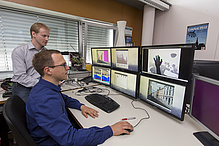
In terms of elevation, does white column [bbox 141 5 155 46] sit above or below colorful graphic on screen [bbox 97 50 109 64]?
above

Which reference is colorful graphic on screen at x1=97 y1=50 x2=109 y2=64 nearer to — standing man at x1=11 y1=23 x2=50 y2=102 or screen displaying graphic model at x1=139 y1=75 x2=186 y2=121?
screen displaying graphic model at x1=139 y1=75 x2=186 y2=121

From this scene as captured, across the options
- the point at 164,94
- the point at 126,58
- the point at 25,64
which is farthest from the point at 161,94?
the point at 25,64

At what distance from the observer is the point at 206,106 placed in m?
0.79

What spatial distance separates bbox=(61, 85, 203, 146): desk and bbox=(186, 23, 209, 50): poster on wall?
7.58ft

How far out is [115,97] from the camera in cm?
147

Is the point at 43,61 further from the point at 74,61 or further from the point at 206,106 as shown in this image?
the point at 74,61

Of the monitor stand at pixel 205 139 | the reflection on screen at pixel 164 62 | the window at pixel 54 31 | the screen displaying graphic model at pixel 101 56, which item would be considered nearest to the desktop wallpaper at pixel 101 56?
the screen displaying graphic model at pixel 101 56

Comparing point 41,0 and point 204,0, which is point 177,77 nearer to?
point 41,0

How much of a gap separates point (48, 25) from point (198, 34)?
10.7 feet

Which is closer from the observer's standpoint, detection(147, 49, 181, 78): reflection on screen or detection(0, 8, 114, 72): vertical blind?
detection(147, 49, 181, 78): reflection on screen

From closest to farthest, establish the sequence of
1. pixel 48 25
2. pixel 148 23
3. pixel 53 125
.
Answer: pixel 53 125, pixel 48 25, pixel 148 23

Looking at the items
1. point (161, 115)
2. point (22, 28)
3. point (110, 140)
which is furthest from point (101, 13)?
point (110, 140)

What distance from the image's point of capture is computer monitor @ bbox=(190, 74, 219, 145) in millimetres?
711

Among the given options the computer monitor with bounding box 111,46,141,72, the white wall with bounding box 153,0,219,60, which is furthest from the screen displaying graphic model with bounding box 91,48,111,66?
the white wall with bounding box 153,0,219,60
